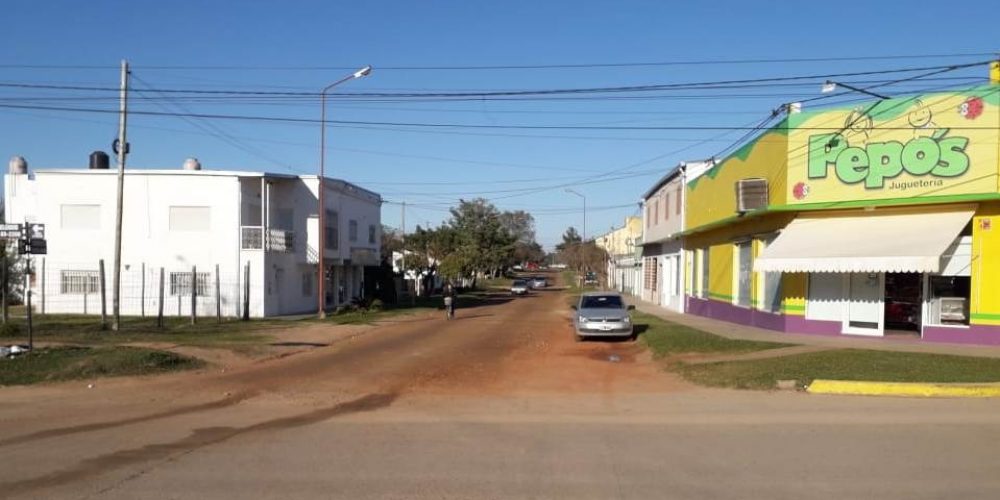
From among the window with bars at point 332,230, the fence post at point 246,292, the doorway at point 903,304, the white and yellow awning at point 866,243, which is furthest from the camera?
the window with bars at point 332,230

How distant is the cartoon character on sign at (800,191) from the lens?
72.6ft

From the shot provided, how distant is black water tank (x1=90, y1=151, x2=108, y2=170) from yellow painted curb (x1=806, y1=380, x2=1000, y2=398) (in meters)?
36.6

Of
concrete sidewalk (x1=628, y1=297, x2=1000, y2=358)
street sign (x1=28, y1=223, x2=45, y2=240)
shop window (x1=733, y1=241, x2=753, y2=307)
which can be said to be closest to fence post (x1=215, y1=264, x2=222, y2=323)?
street sign (x1=28, y1=223, x2=45, y2=240)

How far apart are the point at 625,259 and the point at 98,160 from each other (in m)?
44.4

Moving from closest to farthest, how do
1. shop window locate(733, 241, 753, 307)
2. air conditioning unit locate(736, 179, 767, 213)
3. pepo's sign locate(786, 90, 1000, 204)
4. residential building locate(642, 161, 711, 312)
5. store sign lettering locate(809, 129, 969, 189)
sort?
pepo's sign locate(786, 90, 1000, 204)
store sign lettering locate(809, 129, 969, 189)
air conditioning unit locate(736, 179, 767, 213)
shop window locate(733, 241, 753, 307)
residential building locate(642, 161, 711, 312)

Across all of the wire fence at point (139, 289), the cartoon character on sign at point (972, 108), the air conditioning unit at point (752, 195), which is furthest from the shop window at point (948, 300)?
the wire fence at point (139, 289)

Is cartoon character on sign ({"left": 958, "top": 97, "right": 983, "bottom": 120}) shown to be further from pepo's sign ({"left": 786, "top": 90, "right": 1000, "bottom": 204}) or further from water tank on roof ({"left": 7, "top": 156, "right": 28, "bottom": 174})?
water tank on roof ({"left": 7, "top": 156, "right": 28, "bottom": 174})

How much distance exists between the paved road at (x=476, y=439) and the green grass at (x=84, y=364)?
2.14ft

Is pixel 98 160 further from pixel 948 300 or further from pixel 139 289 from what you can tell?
pixel 948 300

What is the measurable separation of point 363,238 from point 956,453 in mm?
42397

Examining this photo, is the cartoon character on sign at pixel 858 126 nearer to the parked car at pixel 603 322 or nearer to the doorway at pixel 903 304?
the doorway at pixel 903 304

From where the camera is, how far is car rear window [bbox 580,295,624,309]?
24625mm

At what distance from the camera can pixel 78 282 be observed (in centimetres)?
3519

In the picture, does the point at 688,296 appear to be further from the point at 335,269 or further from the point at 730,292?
the point at 335,269
